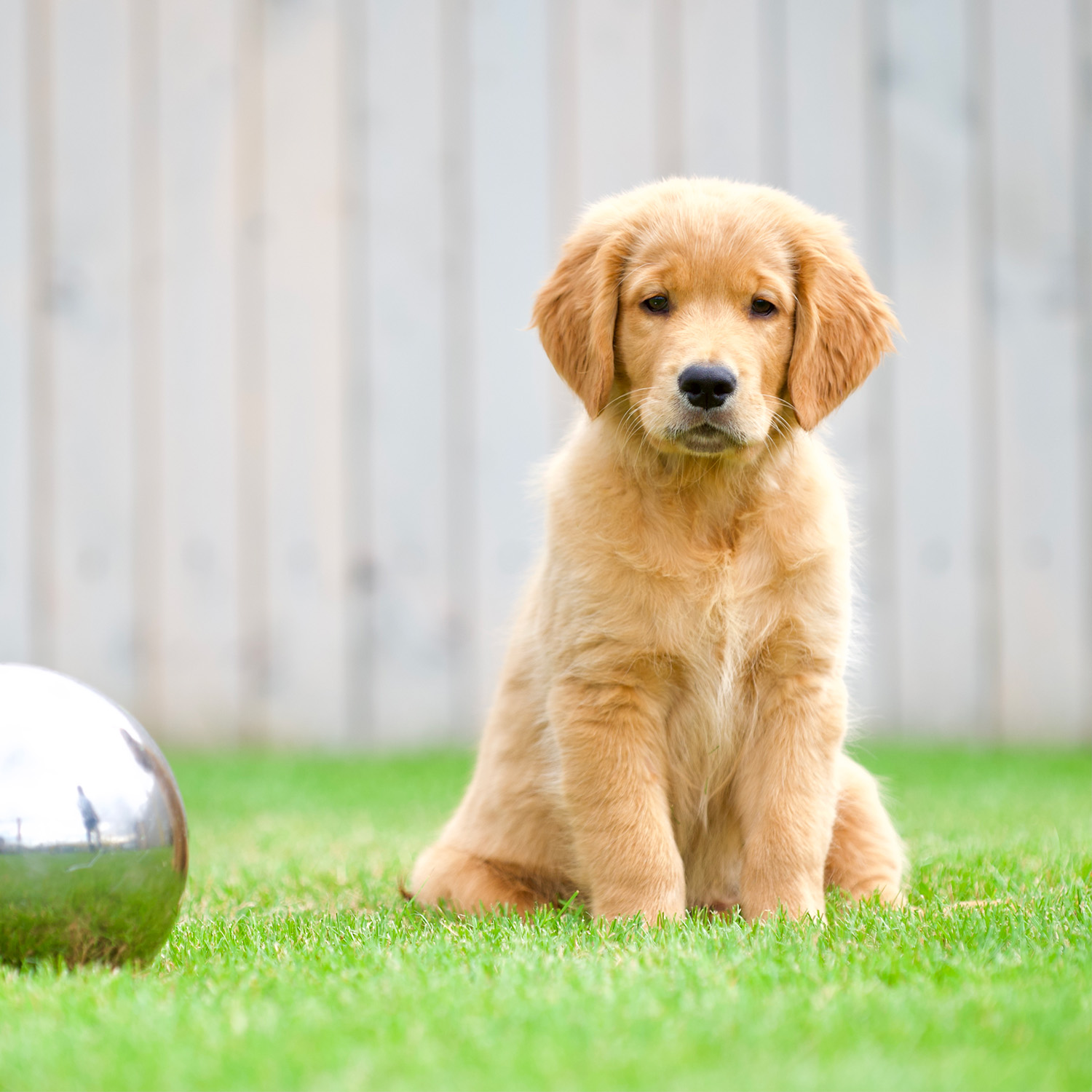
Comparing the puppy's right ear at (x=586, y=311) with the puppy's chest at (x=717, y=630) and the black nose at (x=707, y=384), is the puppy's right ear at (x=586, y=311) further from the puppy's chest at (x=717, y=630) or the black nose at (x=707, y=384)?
the puppy's chest at (x=717, y=630)

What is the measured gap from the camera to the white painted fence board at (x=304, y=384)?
18.0 feet

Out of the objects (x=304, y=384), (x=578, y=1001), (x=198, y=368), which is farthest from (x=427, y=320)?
(x=578, y=1001)

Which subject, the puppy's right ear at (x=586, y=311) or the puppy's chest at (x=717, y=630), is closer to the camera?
the puppy's chest at (x=717, y=630)

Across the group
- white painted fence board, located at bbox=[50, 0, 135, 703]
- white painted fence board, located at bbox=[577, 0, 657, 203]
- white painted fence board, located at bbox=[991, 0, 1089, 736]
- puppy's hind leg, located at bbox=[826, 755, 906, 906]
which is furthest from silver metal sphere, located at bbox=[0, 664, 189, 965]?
white painted fence board, located at bbox=[991, 0, 1089, 736]

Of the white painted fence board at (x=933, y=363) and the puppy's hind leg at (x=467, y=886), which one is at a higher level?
the white painted fence board at (x=933, y=363)

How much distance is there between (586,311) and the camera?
2.63m

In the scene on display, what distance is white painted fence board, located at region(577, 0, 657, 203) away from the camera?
5.50m

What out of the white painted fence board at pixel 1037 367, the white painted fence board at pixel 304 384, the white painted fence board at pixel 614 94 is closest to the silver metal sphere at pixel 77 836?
the white painted fence board at pixel 304 384

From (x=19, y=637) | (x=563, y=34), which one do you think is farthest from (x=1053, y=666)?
(x=19, y=637)

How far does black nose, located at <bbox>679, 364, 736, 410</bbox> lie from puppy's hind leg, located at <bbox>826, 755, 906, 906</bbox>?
0.78m

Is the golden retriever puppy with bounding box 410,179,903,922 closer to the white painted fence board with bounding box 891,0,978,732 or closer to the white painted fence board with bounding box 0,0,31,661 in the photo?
the white painted fence board with bounding box 891,0,978,732

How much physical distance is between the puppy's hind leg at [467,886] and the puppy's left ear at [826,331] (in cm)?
108

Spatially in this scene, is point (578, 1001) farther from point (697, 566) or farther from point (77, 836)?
point (697, 566)

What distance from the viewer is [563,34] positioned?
5512 mm
